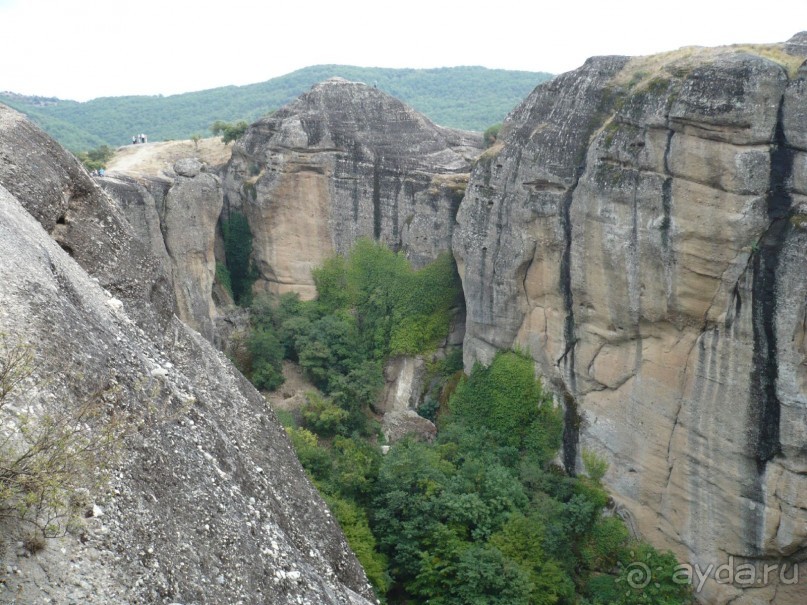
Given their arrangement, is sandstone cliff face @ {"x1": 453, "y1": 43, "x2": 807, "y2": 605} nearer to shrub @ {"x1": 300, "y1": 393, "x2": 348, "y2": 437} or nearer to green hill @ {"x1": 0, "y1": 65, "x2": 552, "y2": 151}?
shrub @ {"x1": 300, "y1": 393, "x2": 348, "y2": 437}

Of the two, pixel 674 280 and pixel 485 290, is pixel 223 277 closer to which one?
pixel 485 290

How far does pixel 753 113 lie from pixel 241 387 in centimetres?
1021

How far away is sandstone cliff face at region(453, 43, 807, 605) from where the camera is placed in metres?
14.6

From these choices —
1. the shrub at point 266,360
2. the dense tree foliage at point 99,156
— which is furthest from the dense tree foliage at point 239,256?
the dense tree foliage at point 99,156

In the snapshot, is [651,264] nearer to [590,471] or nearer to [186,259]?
[590,471]

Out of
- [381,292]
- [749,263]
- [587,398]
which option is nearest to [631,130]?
[749,263]

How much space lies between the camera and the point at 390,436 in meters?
19.8

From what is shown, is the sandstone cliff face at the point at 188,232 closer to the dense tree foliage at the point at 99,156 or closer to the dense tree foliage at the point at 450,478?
the dense tree foliage at the point at 450,478

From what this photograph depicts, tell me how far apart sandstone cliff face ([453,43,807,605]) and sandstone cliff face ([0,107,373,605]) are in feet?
29.8

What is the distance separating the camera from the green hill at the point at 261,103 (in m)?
52.7

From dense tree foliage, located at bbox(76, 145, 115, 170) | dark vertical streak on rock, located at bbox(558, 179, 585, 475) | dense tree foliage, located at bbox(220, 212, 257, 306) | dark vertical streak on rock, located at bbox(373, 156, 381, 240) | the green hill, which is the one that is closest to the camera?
dark vertical streak on rock, located at bbox(558, 179, 585, 475)

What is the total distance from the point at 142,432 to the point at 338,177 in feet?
56.7

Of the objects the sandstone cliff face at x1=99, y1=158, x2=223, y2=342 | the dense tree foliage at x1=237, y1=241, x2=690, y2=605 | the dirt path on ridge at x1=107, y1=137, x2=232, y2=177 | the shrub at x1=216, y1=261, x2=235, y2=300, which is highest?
the dirt path on ridge at x1=107, y1=137, x2=232, y2=177

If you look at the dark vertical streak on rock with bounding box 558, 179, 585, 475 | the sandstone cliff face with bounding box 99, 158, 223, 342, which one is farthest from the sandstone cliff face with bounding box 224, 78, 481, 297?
the dark vertical streak on rock with bounding box 558, 179, 585, 475
